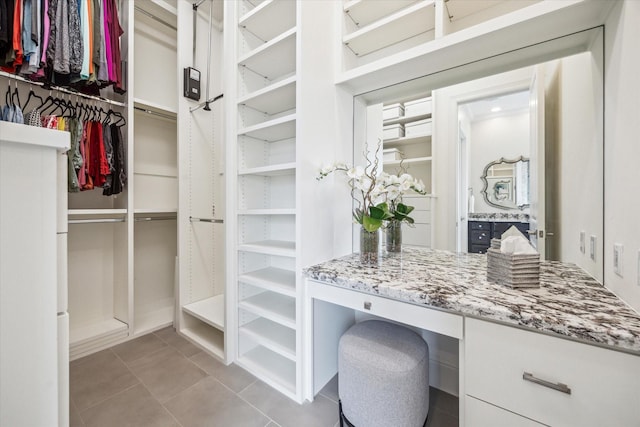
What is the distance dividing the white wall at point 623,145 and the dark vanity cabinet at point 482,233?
0.43m

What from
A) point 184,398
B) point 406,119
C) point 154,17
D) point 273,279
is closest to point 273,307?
point 273,279

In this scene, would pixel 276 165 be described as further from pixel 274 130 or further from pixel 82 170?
pixel 82 170

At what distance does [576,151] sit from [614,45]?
433 mm

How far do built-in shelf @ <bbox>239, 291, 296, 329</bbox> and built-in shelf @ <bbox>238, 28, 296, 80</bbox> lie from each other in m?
1.59

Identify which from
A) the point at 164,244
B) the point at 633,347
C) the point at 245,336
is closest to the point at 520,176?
the point at 633,347

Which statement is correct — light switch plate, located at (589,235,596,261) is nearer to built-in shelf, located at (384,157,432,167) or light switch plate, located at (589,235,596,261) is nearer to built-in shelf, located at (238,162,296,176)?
built-in shelf, located at (384,157,432,167)

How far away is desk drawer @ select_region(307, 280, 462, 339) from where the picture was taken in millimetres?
925

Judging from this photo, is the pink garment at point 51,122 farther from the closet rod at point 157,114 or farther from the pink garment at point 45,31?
the closet rod at point 157,114

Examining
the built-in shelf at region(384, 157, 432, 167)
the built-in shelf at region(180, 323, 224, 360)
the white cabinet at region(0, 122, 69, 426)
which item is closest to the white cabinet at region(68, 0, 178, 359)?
the built-in shelf at region(180, 323, 224, 360)

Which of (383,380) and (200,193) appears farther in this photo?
(200,193)

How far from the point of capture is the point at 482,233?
146 cm

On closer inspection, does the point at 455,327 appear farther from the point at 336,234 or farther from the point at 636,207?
the point at 336,234

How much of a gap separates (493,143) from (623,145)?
569 millimetres

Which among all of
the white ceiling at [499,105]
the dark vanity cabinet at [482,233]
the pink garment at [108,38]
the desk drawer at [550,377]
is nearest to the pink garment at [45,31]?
the pink garment at [108,38]
